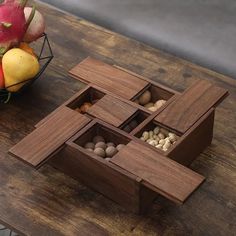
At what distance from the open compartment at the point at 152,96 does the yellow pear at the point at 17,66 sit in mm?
219

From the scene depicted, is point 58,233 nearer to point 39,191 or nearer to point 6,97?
point 39,191

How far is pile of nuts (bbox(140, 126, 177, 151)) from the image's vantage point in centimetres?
108

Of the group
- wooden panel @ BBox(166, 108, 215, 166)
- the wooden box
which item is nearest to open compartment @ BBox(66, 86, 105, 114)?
the wooden box

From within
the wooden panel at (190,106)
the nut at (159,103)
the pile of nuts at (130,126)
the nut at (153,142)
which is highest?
the wooden panel at (190,106)

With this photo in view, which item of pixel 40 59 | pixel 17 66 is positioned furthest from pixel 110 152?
pixel 40 59

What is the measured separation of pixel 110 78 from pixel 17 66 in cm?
19

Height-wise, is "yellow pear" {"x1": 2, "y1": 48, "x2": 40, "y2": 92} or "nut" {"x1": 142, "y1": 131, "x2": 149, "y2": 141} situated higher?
"yellow pear" {"x1": 2, "y1": 48, "x2": 40, "y2": 92}

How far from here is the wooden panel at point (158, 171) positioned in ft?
3.15

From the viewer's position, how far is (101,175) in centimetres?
105

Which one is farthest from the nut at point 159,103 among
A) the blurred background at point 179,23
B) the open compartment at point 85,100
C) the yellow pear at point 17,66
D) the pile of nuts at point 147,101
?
the blurred background at point 179,23

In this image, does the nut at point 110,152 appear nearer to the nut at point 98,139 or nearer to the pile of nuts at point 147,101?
the nut at point 98,139

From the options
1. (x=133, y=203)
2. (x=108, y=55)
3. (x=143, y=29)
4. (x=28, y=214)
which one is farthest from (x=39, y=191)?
(x=143, y=29)

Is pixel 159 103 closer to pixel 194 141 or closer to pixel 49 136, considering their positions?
pixel 194 141

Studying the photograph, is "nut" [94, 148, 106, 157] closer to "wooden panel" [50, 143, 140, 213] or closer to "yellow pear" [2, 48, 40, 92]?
"wooden panel" [50, 143, 140, 213]
